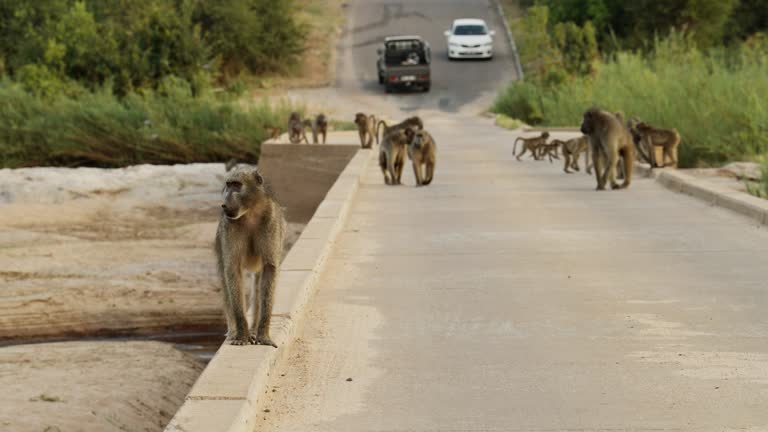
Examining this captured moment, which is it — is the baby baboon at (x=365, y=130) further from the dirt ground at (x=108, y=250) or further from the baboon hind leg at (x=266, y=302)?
the baboon hind leg at (x=266, y=302)

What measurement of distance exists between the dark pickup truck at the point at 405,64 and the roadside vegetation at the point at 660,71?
14.3ft

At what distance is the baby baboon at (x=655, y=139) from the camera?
20484mm

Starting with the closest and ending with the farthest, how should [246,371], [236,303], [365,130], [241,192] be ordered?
[246,371] < [241,192] < [236,303] < [365,130]

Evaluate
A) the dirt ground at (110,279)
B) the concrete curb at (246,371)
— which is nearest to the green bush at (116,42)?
the dirt ground at (110,279)

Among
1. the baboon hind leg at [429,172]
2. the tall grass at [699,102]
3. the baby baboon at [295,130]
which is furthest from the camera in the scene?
the baby baboon at [295,130]

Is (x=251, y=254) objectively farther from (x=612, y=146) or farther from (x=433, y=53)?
(x=433, y=53)

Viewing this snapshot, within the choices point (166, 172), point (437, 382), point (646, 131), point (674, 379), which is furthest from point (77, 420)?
point (166, 172)

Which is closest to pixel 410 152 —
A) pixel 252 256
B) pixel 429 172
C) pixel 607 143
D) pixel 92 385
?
pixel 429 172

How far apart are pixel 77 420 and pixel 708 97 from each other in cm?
1727

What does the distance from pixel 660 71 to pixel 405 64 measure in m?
22.3

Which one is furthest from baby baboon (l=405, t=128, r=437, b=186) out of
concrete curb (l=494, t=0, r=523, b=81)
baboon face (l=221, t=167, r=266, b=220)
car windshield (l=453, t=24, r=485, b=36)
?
car windshield (l=453, t=24, r=485, b=36)

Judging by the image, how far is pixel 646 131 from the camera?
2048cm

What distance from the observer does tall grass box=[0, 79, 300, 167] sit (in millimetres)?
34625

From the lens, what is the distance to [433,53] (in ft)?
212
